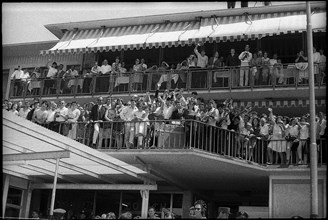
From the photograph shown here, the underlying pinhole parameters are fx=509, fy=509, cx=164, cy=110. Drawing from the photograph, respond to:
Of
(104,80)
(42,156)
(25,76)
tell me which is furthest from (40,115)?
(25,76)

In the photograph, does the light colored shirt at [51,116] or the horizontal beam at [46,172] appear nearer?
the horizontal beam at [46,172]

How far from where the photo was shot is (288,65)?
1995cm

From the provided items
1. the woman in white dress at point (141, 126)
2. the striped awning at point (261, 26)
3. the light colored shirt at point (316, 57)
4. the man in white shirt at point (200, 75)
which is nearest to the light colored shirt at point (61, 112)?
the woman in white dress at point (141, 126)

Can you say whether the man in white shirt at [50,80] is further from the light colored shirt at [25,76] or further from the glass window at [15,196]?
the glass window at [15,196]

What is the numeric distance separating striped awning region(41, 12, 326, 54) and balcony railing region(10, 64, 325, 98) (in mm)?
1567

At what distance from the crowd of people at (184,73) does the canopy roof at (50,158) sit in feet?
17.5

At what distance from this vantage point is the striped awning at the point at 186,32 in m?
20.8

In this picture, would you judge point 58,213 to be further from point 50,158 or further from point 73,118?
point 73,118

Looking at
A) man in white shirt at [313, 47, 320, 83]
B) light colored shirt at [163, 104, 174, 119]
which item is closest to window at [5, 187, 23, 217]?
light colored shirt at [163, 104, 174, 119]

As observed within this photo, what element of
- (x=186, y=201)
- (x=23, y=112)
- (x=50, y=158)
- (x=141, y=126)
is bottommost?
(x=186, y=201)

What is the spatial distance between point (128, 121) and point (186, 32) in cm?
780

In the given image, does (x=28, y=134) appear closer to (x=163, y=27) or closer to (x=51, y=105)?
(x=51, y=105)

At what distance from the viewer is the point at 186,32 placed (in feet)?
75.3

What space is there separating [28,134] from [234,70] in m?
11.0
